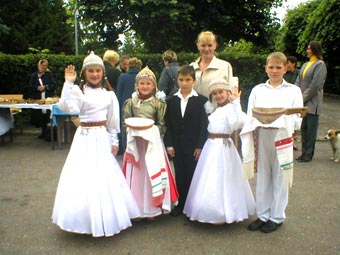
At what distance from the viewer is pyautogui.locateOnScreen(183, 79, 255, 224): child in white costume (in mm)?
3848

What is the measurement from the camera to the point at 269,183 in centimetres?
392

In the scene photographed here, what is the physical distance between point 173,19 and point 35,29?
1405 centimetres

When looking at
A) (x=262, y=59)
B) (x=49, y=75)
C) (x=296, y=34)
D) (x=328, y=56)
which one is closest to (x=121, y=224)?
(x=49, y=75)

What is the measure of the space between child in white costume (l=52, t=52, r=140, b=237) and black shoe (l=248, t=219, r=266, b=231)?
4.02 feet

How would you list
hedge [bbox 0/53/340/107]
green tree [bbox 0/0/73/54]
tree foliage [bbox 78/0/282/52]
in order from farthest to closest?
green tree [bbox 0/0/73/54] → tree foliage [bbox 78/0/282/52] → hedge [bbox 0/53/340/107]

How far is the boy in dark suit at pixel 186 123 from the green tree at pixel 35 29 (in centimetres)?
1892

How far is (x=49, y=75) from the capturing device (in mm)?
9258

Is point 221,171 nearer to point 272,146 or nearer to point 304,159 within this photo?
point 272,146

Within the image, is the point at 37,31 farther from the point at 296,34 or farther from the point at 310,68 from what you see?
the point at 310,68

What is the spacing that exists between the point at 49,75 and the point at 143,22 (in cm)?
440

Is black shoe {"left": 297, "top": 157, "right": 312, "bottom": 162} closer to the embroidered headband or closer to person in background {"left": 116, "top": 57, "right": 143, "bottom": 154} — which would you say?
person in background {"left": 116, "top": 57, "right": 143, "bottom": 154}

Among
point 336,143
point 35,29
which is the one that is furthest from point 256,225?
point 35,29

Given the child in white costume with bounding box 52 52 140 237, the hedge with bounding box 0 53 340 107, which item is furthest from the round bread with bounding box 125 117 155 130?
the hedge with bounding box 0 53 340 107

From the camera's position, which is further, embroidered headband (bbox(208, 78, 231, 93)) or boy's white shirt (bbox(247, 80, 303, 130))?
embroidered headband (bbox(208, 78, 231, 93))
